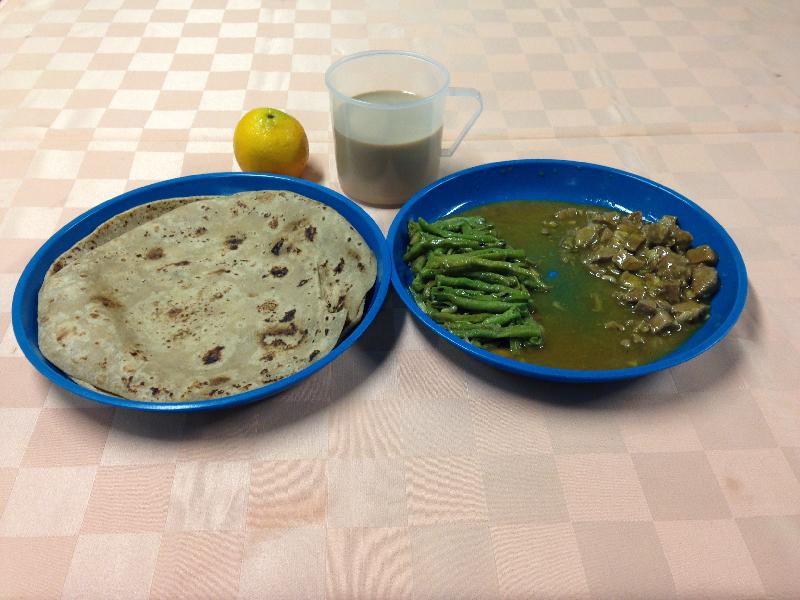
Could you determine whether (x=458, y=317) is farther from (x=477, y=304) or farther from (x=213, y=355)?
(x=213, y=355)

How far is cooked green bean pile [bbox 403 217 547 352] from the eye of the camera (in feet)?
3.69

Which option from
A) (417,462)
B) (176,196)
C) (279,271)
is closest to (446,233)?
(279,271)

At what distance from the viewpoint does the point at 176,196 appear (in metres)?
1.38

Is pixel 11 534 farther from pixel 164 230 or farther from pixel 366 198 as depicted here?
pixel 366 198

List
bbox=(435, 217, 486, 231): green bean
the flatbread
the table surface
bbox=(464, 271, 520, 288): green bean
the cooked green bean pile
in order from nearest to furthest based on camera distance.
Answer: the table surface < the flatbread < the cooked green bean pile < bbox=(464, 271, 520, 288): green bean < bbox=(435, 217, 486, 231): green bean

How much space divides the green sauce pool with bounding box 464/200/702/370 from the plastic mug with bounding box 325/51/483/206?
196mm

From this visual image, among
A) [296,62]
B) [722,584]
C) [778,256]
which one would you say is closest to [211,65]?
[296,62]

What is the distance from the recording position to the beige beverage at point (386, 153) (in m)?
1.37

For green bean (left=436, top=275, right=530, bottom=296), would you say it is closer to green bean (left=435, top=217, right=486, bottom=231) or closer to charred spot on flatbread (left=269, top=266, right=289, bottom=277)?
green bean (left=435, top=217, right=486, bottom=231)

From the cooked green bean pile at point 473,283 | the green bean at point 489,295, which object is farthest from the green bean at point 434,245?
the green bean at point 489,295

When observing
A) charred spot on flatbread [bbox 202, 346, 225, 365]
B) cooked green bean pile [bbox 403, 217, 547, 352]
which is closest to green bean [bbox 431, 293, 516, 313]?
cooked green bean pile [bbox 403, 217, 547, 352]

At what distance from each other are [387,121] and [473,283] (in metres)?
0.44

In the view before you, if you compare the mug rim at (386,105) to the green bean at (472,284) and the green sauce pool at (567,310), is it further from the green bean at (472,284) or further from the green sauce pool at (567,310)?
the green bean at (472,284)

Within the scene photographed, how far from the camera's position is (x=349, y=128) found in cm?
140
